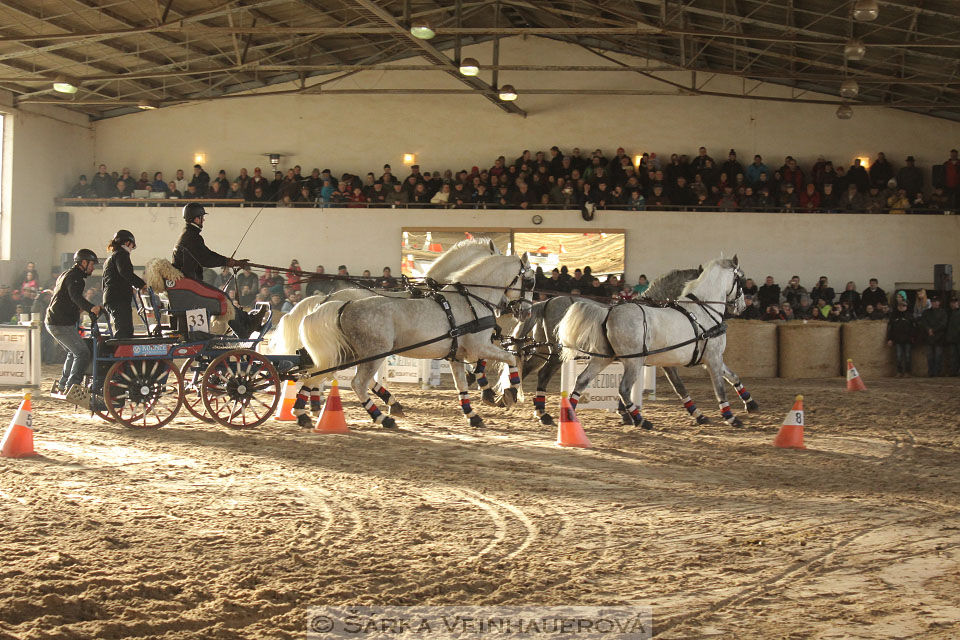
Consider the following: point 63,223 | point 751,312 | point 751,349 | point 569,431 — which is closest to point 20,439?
point 569,431

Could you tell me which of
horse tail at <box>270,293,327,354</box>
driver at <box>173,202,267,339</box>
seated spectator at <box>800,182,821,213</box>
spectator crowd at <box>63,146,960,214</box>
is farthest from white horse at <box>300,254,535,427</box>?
seated spectator at <box>800,182,821,213</box>

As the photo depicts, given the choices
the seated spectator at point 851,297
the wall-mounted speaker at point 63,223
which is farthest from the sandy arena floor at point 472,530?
the wall-mounted speaker at point 63,223

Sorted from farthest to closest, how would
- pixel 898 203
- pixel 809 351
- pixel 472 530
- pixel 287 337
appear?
1. pixel 898 203
2. pixel 809 351
3. pixel 287 337
4. pixel 472 530

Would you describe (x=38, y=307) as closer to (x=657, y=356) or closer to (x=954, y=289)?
(x=657, y=356)

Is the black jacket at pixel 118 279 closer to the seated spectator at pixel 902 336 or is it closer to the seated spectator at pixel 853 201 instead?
the seated spectator at pixel 902 336

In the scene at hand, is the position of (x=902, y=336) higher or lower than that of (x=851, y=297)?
lower

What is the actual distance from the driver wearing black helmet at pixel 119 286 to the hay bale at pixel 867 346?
13.7 m

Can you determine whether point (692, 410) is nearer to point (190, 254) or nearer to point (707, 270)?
point (707, 270)

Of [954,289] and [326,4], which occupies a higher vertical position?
[326,4]

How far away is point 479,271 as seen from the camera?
419 inches

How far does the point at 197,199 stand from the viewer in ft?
77.7

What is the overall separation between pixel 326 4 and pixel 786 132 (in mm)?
11943

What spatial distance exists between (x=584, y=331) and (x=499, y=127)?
1543 centimetres

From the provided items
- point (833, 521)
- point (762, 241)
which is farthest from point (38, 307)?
point (833, 521)
